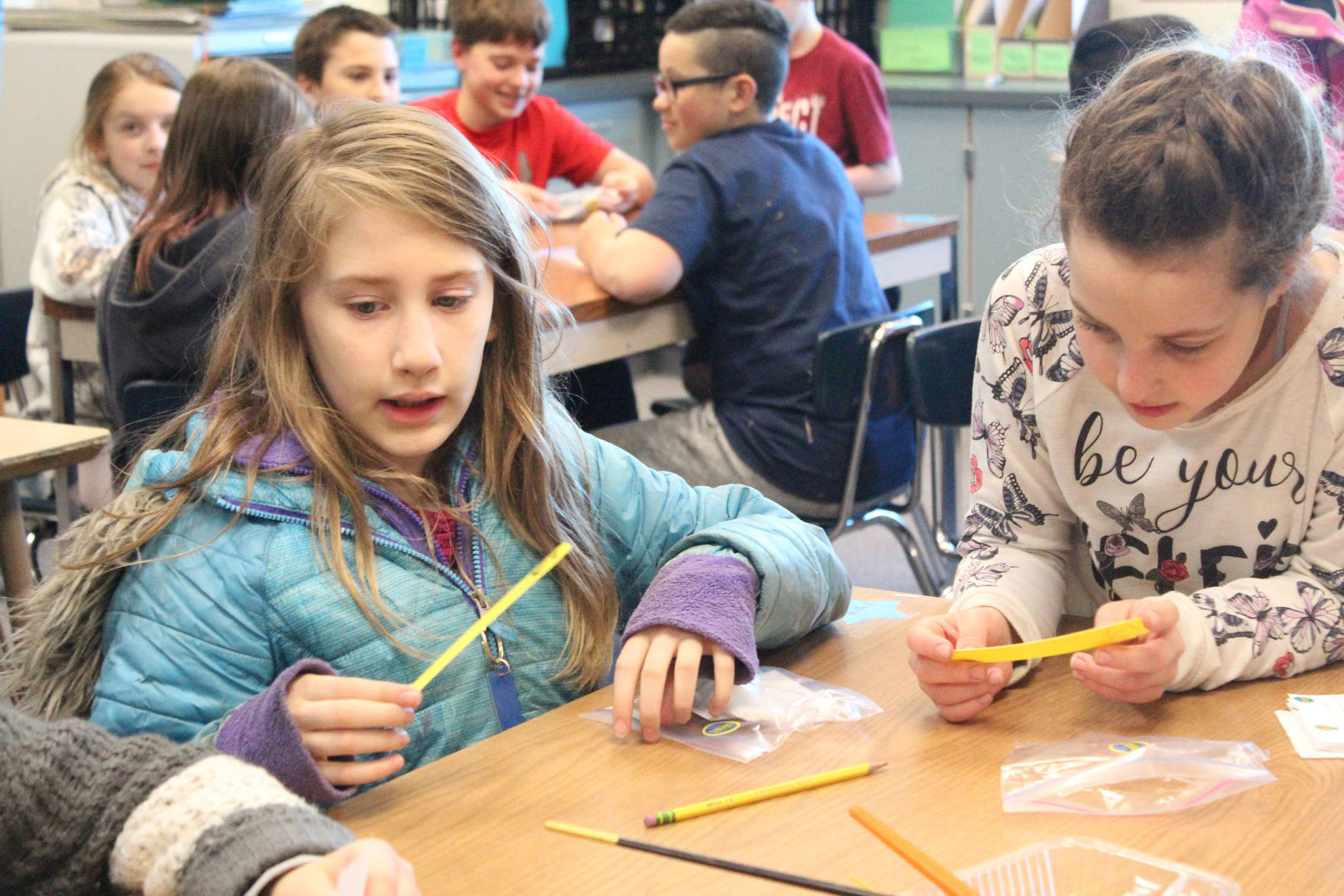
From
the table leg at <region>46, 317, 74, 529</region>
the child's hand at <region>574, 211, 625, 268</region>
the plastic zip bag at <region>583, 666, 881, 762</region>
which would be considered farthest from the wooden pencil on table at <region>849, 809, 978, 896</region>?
the table leg at <region>46, 317, 74, 529</region>

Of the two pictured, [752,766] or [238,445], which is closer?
[752,766]

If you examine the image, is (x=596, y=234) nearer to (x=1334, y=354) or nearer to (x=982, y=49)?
(x=1334, y=354)

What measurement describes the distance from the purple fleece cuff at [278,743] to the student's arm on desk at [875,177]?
10.3 ft

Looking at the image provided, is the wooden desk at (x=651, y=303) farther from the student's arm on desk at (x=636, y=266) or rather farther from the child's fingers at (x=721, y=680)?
the child's fingers at (x=721, y=680)

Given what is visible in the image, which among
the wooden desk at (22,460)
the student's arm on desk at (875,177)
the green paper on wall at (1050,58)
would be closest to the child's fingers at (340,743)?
the wooden desk at (22,460)

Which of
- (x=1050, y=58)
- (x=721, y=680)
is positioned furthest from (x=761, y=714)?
(x=1050, y=58)

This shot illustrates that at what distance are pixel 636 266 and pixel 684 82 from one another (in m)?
0.58

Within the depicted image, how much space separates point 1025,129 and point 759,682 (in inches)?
160

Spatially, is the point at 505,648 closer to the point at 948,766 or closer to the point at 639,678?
the point at 639,678

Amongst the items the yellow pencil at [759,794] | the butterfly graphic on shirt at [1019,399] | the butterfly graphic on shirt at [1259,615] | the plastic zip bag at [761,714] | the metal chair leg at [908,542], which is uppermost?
the butterfly graphic on shirt at [1019,399]

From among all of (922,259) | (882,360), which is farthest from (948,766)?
(922,259)

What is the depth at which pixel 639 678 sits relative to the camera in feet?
3.41

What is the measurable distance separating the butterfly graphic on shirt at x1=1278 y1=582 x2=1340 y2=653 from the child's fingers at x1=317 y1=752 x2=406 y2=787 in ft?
2.24

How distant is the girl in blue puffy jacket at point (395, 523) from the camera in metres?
1.04
